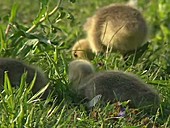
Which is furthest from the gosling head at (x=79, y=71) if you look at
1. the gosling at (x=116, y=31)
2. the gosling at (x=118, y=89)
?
the gosling at (x=116, y=31)

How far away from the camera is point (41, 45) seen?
15.3 ft

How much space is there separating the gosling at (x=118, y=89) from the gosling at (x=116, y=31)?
1006 mm

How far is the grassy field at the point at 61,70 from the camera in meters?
3.33

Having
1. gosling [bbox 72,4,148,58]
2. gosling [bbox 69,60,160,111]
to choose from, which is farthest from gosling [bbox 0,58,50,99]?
gosling [bbox 72,4,148,58]

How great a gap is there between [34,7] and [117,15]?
3.20 meters

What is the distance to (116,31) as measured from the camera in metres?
4.95

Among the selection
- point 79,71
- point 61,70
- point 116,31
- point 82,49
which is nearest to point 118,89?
point 79,71

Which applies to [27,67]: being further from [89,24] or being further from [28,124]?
[89,24]

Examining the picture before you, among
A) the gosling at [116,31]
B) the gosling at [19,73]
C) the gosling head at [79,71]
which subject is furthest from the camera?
the gosling at [116,31]

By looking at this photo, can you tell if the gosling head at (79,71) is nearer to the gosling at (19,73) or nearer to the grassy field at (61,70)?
the grassy field at (61,70)

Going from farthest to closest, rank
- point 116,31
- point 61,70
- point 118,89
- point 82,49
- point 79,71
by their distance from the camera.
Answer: point 82,49 → point 116,31 → point 61,70 → point 79,71 → point 118,89

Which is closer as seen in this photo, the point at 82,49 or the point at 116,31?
the point at 116,31

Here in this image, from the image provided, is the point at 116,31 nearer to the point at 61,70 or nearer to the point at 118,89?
the point at 61,70

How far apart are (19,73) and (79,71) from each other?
1.51 ft
